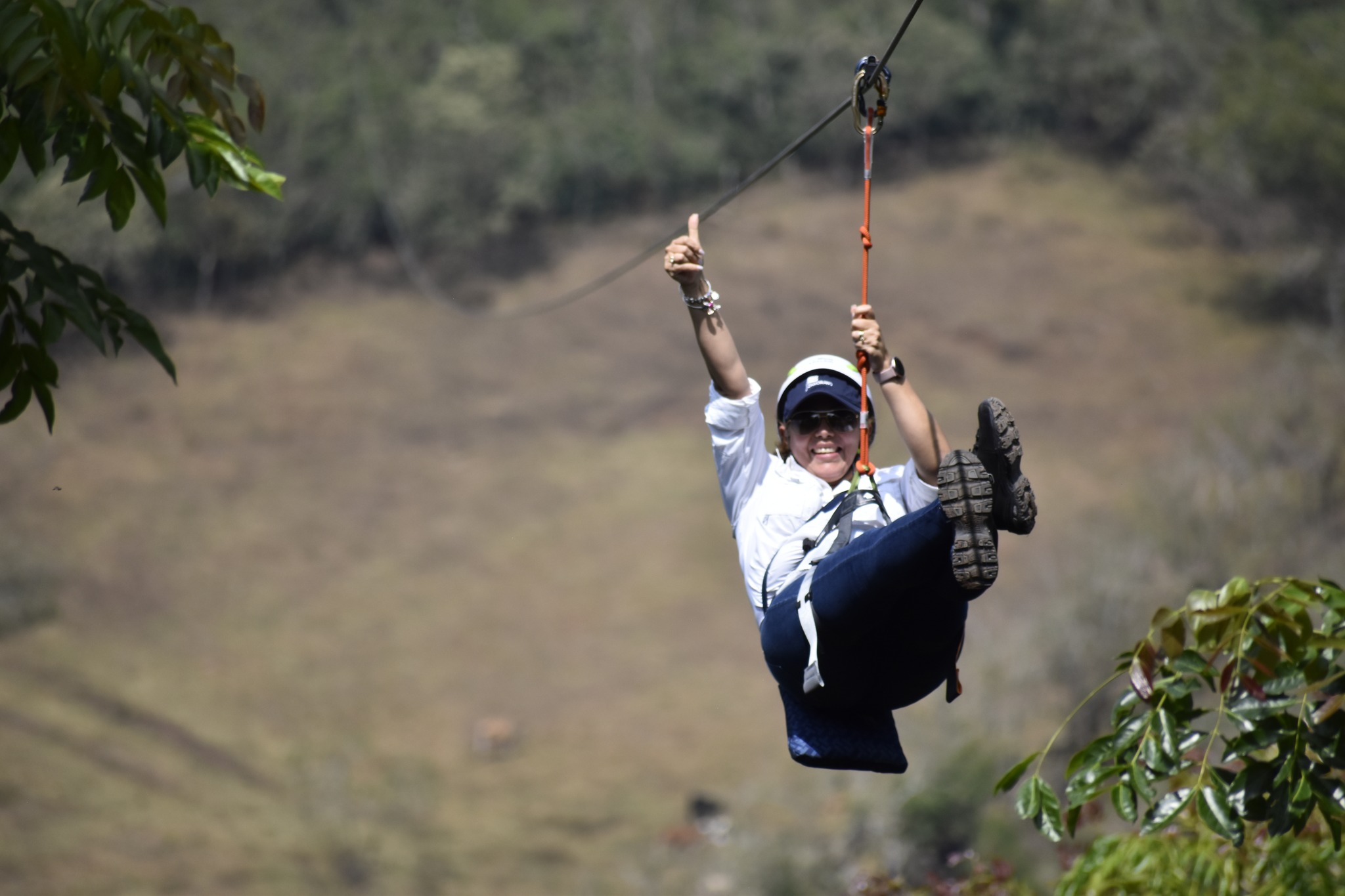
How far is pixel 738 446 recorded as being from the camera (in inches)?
170

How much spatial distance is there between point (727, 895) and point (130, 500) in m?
17.4

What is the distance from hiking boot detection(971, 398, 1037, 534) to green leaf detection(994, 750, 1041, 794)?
2.98 ft

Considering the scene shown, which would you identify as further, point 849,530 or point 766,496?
point 766,496

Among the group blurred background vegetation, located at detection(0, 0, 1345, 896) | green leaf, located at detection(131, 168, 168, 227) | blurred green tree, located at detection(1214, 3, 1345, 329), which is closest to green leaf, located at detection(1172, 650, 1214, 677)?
green leaf, located at detection(131, 168, 168, 227)

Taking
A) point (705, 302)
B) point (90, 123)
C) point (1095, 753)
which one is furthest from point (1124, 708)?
point (90, 123)

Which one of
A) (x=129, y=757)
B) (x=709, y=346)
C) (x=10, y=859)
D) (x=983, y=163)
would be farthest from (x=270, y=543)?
(x=709, y=346)

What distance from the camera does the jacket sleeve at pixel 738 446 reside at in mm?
4332

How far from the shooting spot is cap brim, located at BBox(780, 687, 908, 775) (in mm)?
4066

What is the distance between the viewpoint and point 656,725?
2300 centimetres

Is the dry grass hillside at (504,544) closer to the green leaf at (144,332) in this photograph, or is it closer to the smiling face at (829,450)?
the smiling face at (829,450)

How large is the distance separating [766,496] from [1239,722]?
1464 mm

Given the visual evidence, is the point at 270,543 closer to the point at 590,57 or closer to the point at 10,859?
the point at 10,859

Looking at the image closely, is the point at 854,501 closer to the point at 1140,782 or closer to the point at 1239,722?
the point at 1140,782

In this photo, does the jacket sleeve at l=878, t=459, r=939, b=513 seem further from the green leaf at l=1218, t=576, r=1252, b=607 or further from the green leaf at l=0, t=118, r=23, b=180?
the green leaf at l=0, t=118, r=23, b=180
